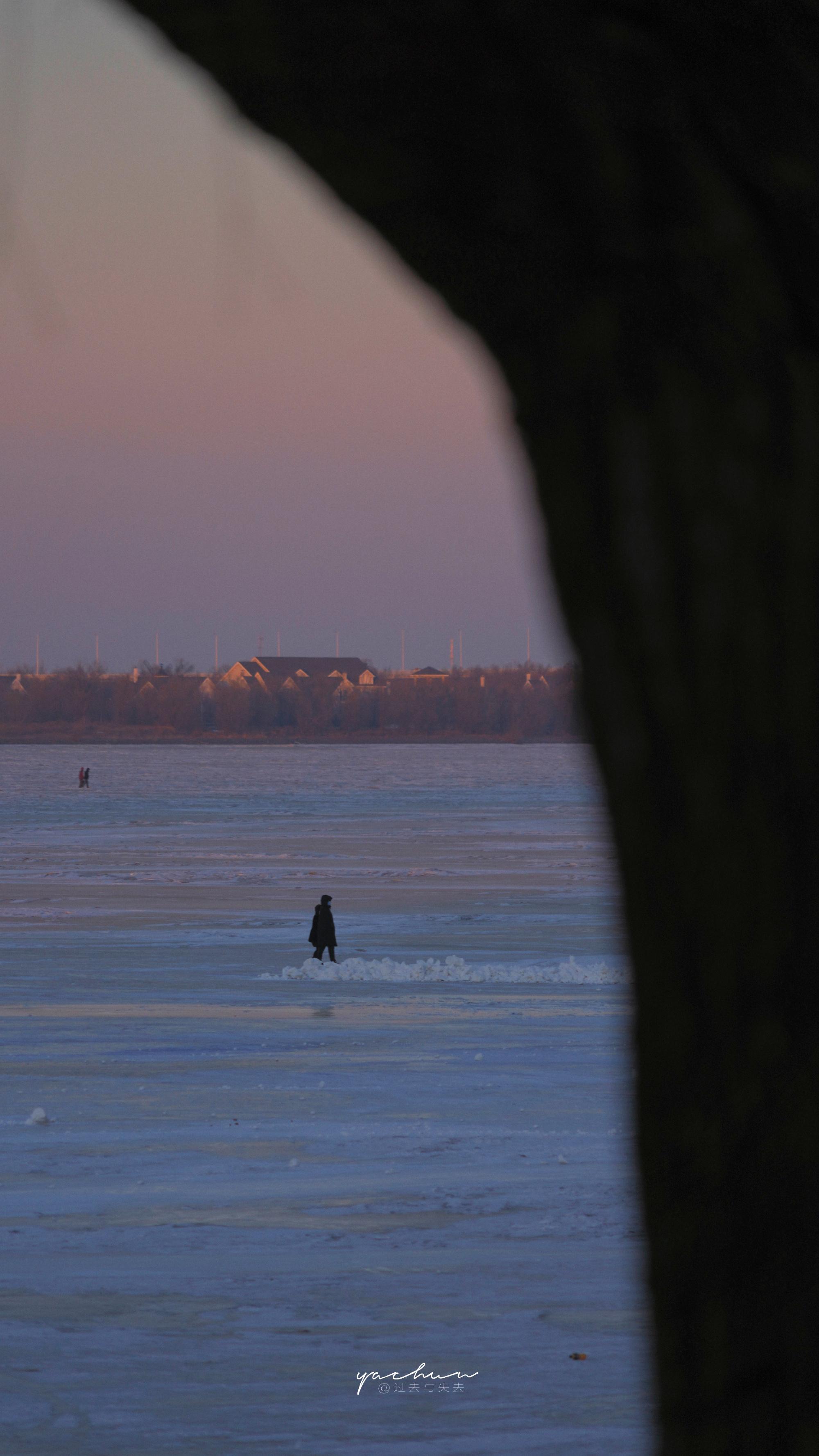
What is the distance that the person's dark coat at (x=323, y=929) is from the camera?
18297 millimetres

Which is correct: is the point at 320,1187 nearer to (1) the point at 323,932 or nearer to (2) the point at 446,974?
(2) the point at 446,974

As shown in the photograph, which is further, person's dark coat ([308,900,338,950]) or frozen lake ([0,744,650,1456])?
person's dark coat ([308,900,338,950])

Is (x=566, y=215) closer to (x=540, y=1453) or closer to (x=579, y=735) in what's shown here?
(x=579, y=735)

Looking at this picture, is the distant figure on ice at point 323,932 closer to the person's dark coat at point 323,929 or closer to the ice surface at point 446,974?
the person's dark coat at point 323,929

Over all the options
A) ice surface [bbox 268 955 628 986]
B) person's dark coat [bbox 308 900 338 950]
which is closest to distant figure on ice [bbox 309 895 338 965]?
person's dark coat [bbox 308 900 338 950]

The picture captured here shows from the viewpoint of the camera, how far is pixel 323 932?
1845 cm

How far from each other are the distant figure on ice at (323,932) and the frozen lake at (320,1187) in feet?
1.15

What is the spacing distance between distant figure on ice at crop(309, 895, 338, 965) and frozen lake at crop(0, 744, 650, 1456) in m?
0.35

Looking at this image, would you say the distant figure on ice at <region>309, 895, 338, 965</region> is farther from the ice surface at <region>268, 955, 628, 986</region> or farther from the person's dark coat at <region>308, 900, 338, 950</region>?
the ice surface at <region>268, 955, 628, 986</region>

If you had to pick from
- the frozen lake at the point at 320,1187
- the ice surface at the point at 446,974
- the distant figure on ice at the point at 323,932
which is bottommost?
the ice surface at the point at 446,974

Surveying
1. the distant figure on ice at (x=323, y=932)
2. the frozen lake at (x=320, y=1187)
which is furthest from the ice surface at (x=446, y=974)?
the distant figure on ice at (x=323, y=932)

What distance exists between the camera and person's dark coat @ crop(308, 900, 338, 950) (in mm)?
18297

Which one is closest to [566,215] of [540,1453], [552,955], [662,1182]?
[662,1182]

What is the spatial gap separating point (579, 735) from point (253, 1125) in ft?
33.6
